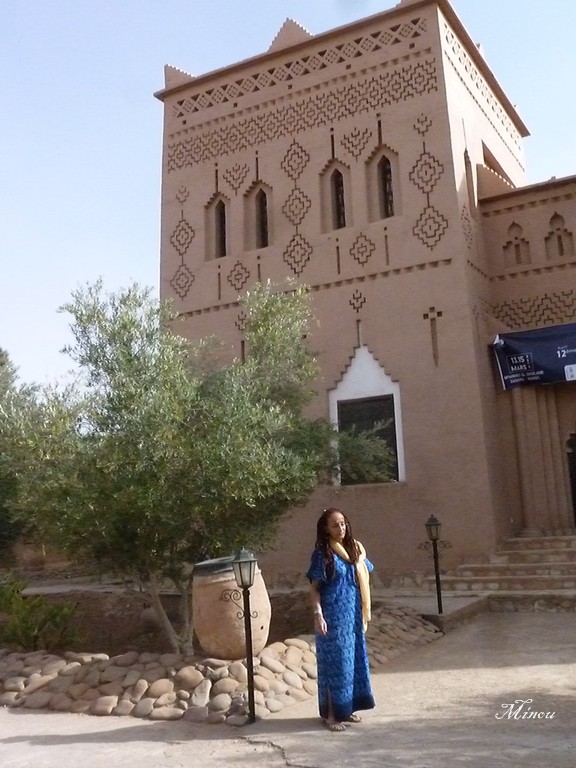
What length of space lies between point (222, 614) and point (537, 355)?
7711 millimetres

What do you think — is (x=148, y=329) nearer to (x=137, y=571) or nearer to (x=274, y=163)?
(x=137, y=571)

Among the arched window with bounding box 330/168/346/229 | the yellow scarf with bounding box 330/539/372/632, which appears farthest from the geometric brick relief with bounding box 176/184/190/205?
the yellow scarf with bounding box 330/539/372/632

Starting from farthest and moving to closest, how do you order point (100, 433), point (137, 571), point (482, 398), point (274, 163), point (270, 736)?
point (274, 163) → point (482, 398) → point (137, 571) → point (100, 433) → point (270, 736)

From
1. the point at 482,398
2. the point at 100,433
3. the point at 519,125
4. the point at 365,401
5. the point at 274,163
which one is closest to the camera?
the point at 100,433

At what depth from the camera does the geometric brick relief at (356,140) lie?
43.8 ft

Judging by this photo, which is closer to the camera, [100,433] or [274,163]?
[100,433]

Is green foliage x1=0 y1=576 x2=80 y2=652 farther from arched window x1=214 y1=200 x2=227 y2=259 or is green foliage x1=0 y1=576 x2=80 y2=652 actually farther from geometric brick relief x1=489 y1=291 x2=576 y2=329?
geometric brick relief x1=489 y1=291 x2=576 y2=329

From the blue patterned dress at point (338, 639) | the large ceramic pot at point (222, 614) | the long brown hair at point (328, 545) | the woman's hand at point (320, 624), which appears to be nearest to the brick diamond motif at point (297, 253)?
the large ceramic pot at point (222, 614)

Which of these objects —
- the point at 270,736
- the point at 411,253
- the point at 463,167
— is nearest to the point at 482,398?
the point at 411,253

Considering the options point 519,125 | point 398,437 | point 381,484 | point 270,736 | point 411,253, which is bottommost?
point 270,736

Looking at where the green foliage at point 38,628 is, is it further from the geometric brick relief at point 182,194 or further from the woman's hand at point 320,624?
the geometric brick relief at point 182,194

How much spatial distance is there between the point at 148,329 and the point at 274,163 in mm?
7881

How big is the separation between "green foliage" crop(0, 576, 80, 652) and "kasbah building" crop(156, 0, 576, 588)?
510cm

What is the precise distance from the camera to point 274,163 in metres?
14.1
